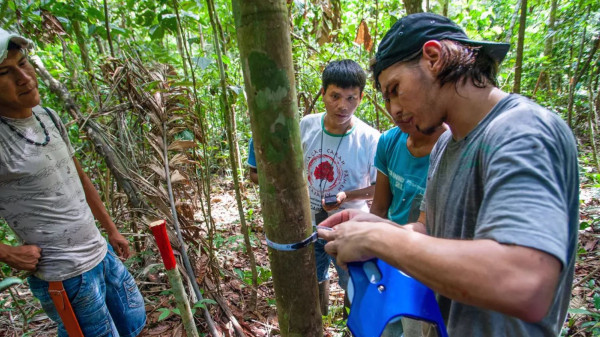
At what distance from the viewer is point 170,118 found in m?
2.31

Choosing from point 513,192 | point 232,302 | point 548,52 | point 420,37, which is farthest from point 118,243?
point 548,52

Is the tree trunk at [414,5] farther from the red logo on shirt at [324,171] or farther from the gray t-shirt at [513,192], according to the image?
the gray t-shirt at [513,192]

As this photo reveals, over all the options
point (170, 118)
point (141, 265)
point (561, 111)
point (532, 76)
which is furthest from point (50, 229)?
point (532, 76)

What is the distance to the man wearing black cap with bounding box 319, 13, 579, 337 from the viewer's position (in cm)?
62

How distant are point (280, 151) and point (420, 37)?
0.56 m

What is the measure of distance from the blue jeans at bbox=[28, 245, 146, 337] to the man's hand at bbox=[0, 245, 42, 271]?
0.17 m

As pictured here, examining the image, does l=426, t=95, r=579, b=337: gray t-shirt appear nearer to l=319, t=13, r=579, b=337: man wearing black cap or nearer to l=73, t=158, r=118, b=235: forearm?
l=319, t=13, r=579, b=337: man wearing black cap

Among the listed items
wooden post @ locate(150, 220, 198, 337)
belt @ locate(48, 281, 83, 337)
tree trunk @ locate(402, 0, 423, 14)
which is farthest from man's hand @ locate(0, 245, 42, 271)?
tree trunk @ locate(402, 0, 423, 14)

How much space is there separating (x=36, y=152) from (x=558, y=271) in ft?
7.14

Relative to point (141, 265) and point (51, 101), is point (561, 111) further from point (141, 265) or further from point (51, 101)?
point (51, 101)

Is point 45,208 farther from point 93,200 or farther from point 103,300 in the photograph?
point 103,300

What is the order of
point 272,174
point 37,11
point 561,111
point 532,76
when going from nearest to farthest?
point 272,174
point 37,11
point 561,111
point 532,76

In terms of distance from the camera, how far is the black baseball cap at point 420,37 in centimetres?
99

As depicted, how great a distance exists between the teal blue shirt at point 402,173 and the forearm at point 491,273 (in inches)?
42.8
